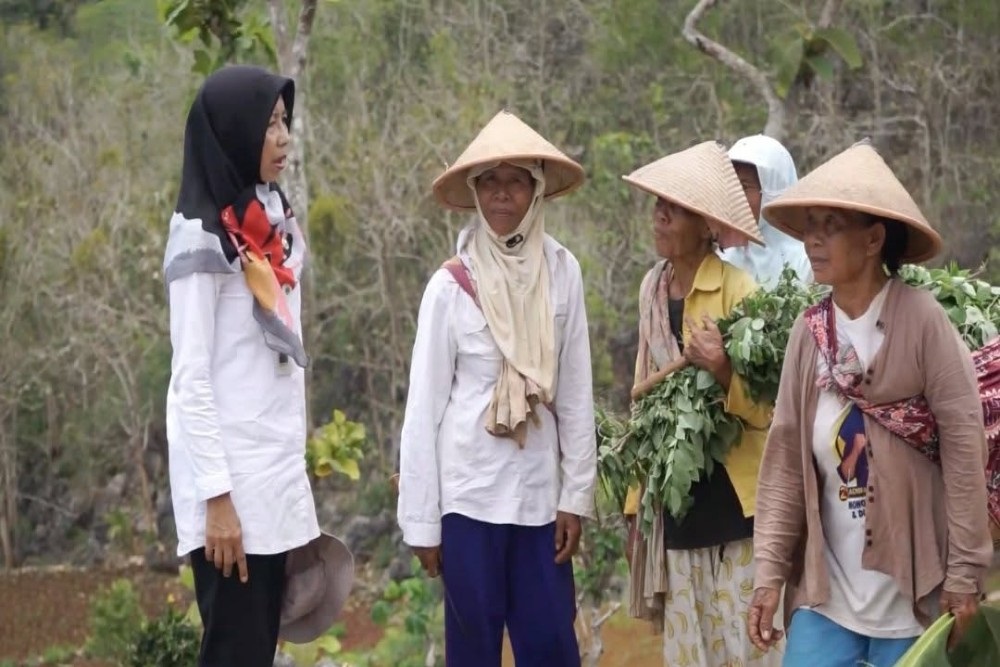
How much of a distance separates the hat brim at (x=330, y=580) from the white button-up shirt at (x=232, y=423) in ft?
0.47

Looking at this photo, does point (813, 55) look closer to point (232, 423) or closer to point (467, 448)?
point (467, 448)

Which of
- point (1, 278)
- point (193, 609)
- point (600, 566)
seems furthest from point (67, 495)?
point (600, 566)

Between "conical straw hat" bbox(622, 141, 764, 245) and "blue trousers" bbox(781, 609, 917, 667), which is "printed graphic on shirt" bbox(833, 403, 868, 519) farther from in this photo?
"conical straw hat" bbox(622, 141, 764, 245)

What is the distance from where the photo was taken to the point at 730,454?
4016mm

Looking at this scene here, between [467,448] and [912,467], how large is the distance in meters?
1.22

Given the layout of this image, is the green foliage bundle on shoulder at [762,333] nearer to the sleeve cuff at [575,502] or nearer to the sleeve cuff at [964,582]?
the sleeve cuff at [575,502]

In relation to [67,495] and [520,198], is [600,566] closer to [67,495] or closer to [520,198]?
[520,198]

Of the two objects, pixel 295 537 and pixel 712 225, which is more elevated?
pixel 712 225

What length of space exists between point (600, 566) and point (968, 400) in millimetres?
3181

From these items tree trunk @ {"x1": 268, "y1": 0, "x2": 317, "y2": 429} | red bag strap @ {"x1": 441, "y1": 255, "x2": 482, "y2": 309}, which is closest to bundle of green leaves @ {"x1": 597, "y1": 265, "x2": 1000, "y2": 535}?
red bag strap @ {"x1": 441, "y1": 255, "x2": 482, "y2": 309}

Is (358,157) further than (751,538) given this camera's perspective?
Yes

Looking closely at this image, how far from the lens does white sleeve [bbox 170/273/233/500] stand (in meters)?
3.67

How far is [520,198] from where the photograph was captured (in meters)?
4.05

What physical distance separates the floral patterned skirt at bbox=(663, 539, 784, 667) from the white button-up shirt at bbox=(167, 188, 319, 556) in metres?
1.00
